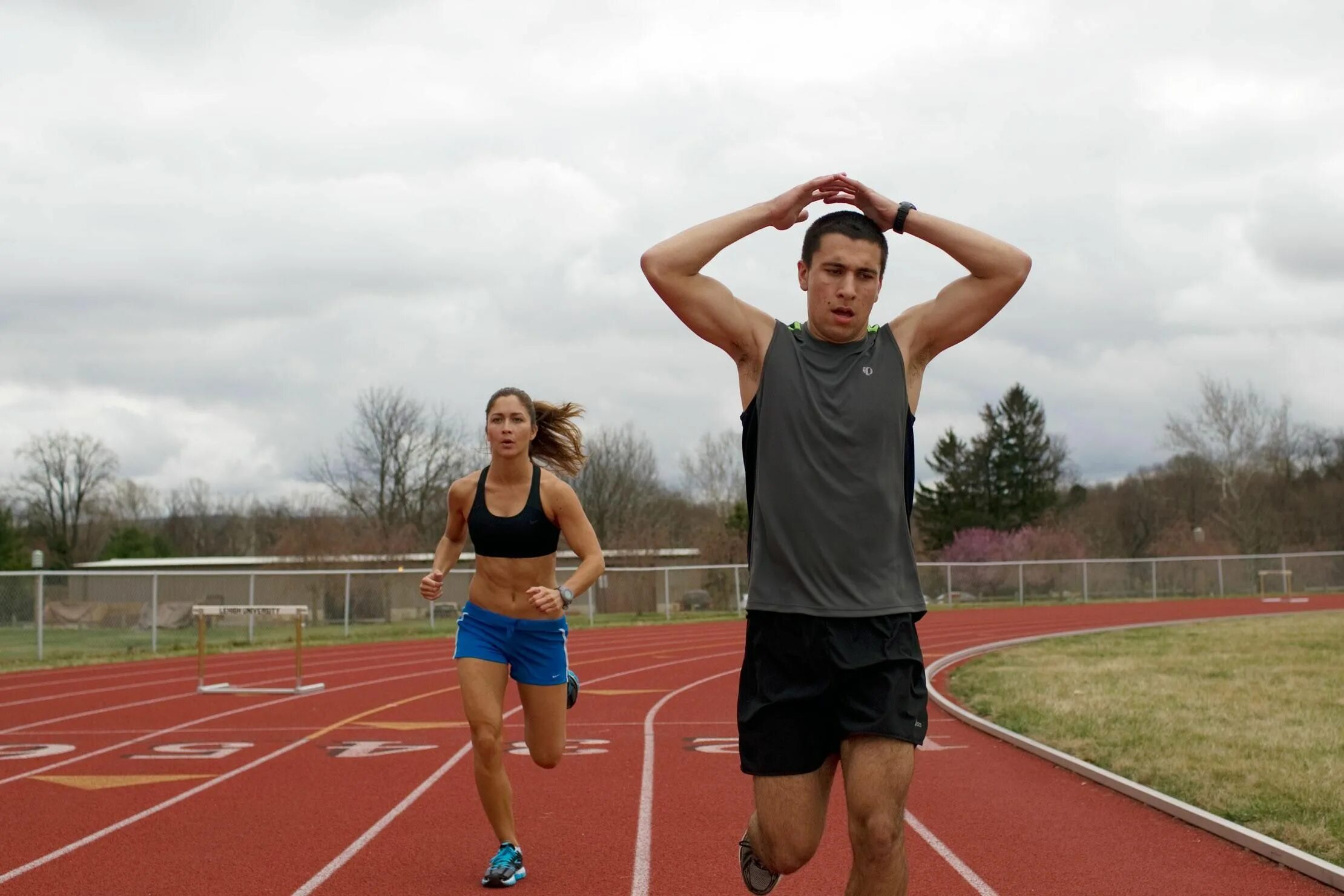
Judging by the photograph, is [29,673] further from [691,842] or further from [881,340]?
[881,340]

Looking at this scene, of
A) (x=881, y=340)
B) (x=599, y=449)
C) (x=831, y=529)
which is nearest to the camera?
(x=831, y=529)

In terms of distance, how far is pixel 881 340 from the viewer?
3553mm

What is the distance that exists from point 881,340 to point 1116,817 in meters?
4.74

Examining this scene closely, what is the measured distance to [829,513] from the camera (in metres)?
3.28

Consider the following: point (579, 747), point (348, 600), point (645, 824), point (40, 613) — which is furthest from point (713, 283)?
point (348, 600)

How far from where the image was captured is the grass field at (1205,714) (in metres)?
7.23

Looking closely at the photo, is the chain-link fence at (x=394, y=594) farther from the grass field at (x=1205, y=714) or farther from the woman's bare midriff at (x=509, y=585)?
the woman's bare midriff at (x=509, y=585)

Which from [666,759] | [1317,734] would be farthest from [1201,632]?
[666,759]

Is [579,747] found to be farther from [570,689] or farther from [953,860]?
[953,860]

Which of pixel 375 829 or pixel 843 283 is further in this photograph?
pixel 375 829

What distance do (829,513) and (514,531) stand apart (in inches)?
111

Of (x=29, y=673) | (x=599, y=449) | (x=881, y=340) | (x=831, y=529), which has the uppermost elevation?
(x=599, y=449)

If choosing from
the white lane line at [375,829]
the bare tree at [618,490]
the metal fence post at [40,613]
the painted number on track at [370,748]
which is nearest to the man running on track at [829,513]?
the white lane line at [375,829]

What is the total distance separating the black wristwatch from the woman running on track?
2.60 metres
